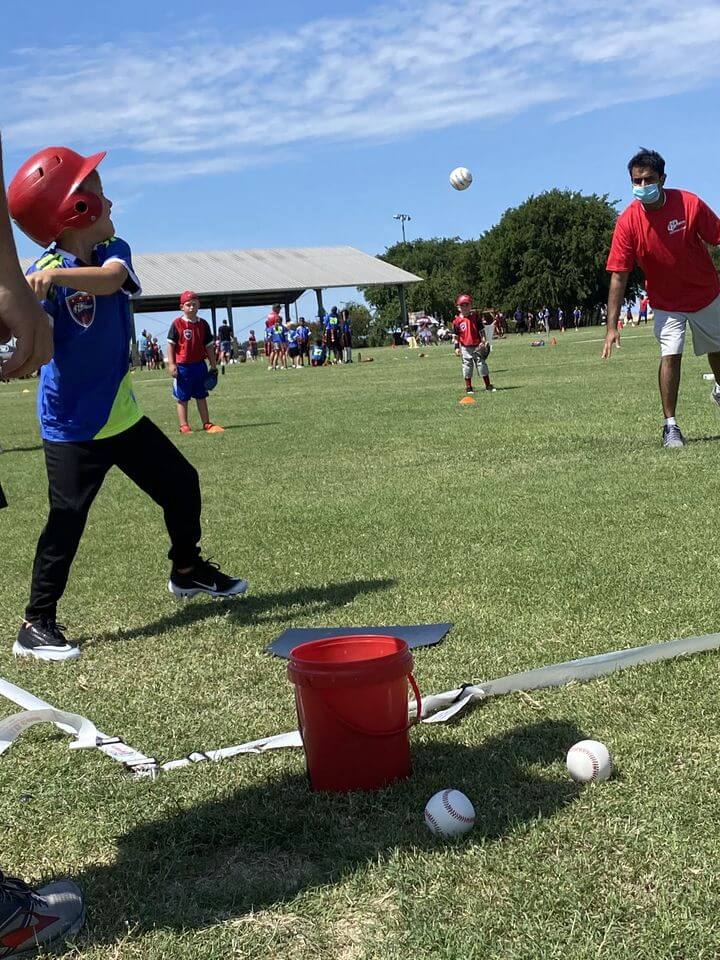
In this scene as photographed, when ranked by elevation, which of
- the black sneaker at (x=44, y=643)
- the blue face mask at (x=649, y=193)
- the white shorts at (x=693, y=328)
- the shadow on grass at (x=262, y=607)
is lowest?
the shadow on grass at (x=262, y=607)

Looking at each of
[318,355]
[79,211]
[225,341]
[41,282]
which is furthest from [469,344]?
[225,341]

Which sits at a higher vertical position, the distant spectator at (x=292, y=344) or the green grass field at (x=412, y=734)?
the distant spectator at (x=292, y=344)

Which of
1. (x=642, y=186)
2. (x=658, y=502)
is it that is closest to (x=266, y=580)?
(x=658, y=502)

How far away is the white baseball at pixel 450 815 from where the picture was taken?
8.93 ft

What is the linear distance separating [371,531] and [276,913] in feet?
15.3

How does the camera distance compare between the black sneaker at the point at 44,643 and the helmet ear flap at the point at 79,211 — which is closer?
the helmet ear flap at the point at 79,211

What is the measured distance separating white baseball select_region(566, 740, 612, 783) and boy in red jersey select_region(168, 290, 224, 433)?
39.7ft

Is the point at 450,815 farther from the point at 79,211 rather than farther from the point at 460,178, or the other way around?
the point at 460,178

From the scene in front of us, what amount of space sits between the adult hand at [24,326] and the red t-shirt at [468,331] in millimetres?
16565

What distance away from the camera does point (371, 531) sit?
23.2 feet

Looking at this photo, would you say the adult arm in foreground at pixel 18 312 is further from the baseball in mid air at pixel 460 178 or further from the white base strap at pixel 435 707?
the baseball in mid air at pixel 460 178

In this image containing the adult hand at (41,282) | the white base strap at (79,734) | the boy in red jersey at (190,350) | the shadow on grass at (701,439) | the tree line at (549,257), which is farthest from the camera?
the tree line at (549,257)

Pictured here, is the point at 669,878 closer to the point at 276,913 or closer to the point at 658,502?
the point at 276,913

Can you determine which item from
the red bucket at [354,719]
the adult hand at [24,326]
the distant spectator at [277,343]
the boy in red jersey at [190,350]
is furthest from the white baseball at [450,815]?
the distant spectator at [277,343]
